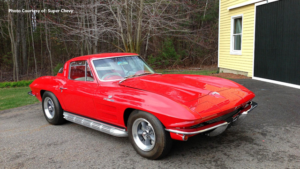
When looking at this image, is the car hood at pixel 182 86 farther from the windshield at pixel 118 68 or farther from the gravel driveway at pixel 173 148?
the gravel driveway at pixel 173 148

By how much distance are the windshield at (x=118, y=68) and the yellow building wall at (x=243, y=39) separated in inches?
293

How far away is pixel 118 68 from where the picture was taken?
4422 mm

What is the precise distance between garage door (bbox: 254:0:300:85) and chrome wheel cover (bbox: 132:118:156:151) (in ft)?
21.5

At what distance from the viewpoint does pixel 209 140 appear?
152 inches

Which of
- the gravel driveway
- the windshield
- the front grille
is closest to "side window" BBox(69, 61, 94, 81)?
the windshield

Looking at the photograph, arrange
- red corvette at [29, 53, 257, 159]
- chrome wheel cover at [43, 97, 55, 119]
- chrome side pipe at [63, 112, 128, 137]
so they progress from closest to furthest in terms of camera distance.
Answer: red corvette at [29, 53, 257, 159] < chrome side pipe at [63, 112, 128, 137] < chrome wheel cover at [43, 97, 55, 119]

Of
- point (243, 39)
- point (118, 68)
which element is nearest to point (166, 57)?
point (243, 39)

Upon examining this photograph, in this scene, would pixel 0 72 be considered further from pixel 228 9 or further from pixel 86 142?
pixel 86 142

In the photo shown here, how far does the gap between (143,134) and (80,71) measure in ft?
7.02

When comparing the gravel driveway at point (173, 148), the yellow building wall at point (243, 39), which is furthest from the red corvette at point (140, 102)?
the yellow building wall at point (243, 39)

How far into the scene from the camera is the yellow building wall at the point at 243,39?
10.6 m

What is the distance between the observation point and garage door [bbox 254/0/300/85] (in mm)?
7898

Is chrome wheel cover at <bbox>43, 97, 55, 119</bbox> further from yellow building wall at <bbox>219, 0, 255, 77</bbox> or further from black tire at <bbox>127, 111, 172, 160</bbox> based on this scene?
yellow building wall at <bbox>219, 0, 255, 77</bbox>

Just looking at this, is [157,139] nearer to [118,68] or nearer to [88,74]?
[118,68]
